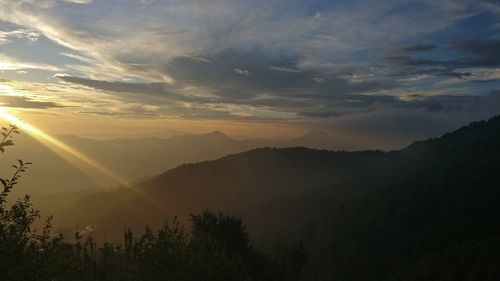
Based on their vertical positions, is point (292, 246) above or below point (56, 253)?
below

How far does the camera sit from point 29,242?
16.5 metres

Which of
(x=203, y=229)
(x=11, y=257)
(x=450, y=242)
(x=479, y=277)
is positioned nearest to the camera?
(x=11, y=257)

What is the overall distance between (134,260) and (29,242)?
17.6 ft

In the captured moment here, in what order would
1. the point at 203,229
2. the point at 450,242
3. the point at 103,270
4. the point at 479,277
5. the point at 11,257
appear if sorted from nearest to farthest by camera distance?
the point at 11,257
the point at 103,270
the point at 203,229
the point at 479,277
the point at 450,242

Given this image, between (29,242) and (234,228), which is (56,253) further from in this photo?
(234,228)

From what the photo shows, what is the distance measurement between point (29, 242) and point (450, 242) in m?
202

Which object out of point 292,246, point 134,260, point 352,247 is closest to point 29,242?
point 134,260

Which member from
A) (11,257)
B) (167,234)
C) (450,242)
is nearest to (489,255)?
(450,242)

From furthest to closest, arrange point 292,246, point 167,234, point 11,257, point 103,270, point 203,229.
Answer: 1. point 292,246
2. point 203,229
3. point 167,234
4. point 103,270
5. point 11,257

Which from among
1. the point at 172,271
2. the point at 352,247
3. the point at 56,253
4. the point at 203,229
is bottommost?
the point at 352,247

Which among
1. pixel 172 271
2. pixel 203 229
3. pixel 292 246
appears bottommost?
pixel 292 246

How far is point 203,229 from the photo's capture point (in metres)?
64.8

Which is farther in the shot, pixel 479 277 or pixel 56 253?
pixel 479 277

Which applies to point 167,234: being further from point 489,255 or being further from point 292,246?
point 489,255
